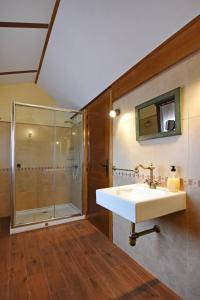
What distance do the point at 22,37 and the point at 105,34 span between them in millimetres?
1109

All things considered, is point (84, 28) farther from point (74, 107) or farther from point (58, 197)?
point (58, 197)

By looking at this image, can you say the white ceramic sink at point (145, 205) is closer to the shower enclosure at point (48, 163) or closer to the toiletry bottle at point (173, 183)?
the toiletry bottle at point (173, 183)

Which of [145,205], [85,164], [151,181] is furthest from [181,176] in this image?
[85,164]

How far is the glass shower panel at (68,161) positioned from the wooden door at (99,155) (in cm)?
38

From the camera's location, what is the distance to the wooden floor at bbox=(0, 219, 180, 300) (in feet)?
4.76

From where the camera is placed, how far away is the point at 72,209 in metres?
3.34

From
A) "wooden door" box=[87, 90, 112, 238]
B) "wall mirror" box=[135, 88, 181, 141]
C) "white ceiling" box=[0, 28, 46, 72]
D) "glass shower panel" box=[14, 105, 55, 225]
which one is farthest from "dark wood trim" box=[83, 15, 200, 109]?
"glass shower panel" box=[14, 105, 55, 225]

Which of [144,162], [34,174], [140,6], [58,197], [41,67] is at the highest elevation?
[41,67]

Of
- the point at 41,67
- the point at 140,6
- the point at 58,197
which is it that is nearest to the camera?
→ the point at 140,6

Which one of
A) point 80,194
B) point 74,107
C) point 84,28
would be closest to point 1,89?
point 74,107

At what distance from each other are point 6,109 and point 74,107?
1279 millimetres

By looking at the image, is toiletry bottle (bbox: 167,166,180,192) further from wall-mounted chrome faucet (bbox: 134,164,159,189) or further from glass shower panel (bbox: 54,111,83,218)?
glass shower panel (bbox: 54,111,83,218)

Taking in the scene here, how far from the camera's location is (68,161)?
3559 millimetres

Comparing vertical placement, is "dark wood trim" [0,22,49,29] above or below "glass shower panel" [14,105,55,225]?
above
